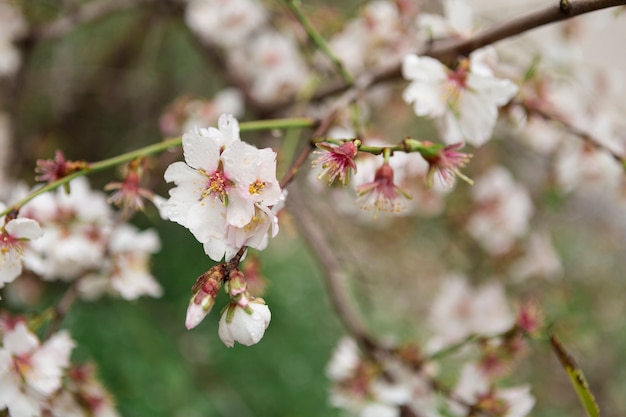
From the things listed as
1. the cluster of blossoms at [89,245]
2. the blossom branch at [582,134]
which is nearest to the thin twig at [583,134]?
the blossom branch at [582,134]

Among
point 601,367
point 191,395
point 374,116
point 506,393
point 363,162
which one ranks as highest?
point 374,116

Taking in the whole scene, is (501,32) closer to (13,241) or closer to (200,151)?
(200,151)

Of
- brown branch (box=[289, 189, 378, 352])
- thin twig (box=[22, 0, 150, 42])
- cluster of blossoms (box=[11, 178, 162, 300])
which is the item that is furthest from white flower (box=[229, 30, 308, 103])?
cluster of blossoms (box=[11, 178, 162, 300])

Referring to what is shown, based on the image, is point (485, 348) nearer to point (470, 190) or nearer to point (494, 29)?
point (494, 29)

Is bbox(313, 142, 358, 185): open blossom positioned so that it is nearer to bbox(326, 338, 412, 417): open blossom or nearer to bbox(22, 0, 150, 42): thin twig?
bbox(326, 338, 412, 417): open blossom

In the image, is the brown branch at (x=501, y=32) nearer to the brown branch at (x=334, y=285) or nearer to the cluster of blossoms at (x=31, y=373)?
the brown branch at (x=334, y=285)

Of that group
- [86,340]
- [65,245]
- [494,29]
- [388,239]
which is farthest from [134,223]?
[494,29]
